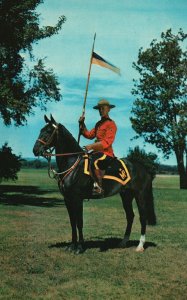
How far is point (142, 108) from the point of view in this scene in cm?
6112

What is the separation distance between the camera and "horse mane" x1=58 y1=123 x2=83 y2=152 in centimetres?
1267

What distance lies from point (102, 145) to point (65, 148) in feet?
3.20

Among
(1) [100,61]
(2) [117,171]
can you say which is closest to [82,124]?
(2) [117,171]

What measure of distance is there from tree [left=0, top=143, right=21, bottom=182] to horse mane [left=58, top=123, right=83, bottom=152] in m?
31.1

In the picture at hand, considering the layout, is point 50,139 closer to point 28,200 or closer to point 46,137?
point 46,137

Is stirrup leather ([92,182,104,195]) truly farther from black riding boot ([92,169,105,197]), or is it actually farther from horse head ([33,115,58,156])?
horse head ([33,115,58,156])

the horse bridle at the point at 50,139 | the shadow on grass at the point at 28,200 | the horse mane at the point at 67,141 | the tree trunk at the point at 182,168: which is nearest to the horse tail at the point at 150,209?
the horse mane at the point at 67,141

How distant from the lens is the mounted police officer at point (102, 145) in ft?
41.2

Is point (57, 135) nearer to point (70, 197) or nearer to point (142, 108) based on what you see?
point (70, 197)

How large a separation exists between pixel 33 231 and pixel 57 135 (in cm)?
542

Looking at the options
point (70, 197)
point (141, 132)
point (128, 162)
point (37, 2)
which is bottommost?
point (70, 197)

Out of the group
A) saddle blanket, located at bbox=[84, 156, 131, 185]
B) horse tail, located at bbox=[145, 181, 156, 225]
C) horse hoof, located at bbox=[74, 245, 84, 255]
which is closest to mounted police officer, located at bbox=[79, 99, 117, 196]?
saddle blanket, located at bbox=[84, 156, 131, 185]

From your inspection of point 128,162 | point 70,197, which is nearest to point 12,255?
point 70,197

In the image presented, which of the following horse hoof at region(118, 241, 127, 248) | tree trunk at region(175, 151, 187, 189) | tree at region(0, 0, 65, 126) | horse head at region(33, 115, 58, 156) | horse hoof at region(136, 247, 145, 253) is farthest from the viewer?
tree trunk at region(175, 151, 187, 189)
